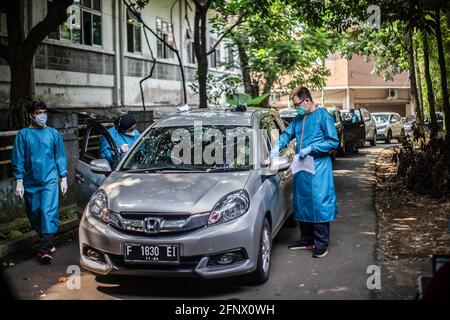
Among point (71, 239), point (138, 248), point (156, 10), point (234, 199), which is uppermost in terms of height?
point (156, 10)

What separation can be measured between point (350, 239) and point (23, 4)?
9671 millimetres

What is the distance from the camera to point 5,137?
9047 millimetres

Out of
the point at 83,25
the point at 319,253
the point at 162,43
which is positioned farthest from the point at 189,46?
the point at 319,253

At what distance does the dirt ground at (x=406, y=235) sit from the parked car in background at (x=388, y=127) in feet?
56.0

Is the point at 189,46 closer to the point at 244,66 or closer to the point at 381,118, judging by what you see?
the point at 244,66

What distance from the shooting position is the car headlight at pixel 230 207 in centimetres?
535

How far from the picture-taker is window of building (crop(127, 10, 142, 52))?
18.9 meters

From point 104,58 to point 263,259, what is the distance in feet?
41.8

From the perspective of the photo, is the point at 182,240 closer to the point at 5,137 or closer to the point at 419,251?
the point at 419,251

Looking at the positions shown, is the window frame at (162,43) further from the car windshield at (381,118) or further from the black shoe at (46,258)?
the black shoe at (46,258)

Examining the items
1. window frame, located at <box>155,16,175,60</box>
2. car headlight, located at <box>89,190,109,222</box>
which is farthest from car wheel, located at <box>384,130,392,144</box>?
car headlight, located at <box>89,190,109,222</box>

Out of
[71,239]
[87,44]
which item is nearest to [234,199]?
[71,239]

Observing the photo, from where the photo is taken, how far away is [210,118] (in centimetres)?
701

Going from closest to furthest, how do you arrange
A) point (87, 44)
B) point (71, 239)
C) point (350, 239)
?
1. point (350, 239)
2. point (71, 239)
3. point (87, 44)
